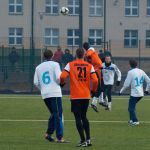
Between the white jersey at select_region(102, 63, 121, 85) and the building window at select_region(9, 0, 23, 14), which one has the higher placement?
the building window at select_region(9, 0, 23, 14)

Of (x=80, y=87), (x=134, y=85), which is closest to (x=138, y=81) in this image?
(x=134, y=85)

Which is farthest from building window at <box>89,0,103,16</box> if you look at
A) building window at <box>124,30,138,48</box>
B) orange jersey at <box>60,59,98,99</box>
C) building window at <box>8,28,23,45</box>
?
orange jersey at <box>60,59,98,99</box>

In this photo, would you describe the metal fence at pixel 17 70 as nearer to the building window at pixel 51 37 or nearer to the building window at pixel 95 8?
the building window at pixel 51 37

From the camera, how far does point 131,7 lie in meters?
68.9

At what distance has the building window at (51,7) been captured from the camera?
66938 millimetres

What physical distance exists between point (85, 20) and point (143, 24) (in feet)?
16.5

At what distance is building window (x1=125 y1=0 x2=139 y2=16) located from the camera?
68688 mm

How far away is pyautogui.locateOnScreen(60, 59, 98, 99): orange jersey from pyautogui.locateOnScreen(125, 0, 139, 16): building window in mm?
52481

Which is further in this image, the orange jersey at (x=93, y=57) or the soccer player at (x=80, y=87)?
the orange jersey at (x=93, y=57)

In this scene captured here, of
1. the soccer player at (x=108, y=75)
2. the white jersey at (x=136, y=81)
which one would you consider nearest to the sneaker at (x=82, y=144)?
the white jersey at (x=136, y=81)

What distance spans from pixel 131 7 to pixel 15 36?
1078 cm

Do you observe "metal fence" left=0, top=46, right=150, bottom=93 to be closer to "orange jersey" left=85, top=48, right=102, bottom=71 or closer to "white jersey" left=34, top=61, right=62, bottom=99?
"orange jersey" left=85, top=48, right=102, bottom=71

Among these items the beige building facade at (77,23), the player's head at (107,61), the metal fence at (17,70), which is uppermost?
the beige building facade at (77,23)

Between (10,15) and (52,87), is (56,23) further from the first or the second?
(52,87)
